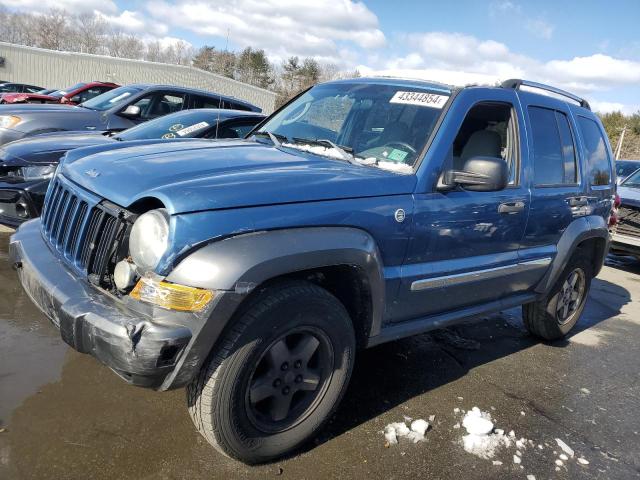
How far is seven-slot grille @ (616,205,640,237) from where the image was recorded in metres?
8.19

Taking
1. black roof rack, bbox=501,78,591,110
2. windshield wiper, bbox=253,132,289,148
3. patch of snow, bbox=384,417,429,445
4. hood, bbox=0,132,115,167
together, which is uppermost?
black roof rack, bbox=501,78,591,110

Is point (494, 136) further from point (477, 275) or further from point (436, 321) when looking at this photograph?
point (436, 321)

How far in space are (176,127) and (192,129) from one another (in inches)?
7.8

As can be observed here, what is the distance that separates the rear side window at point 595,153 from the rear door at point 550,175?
0.22m

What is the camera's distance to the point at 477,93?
129 inches

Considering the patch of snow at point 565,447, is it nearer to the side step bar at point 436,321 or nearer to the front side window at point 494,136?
the side step bar at point 436,321

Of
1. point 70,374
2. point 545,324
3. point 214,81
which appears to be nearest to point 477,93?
point 545,324

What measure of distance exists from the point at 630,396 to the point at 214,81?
92.9 ft

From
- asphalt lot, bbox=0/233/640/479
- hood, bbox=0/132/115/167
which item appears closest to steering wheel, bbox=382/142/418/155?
asphalt lot, bbox=0/233/640/479

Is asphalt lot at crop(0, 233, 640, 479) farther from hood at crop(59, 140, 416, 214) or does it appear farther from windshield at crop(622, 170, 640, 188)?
windshield at crop(622, 170, 640, 188)

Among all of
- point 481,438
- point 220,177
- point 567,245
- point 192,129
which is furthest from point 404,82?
point 192,129

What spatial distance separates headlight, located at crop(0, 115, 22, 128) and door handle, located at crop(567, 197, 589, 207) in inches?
249

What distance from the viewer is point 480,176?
2.91 metres

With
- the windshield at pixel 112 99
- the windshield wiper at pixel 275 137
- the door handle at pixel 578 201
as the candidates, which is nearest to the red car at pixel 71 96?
the windshield at pixel 112 99
